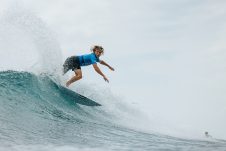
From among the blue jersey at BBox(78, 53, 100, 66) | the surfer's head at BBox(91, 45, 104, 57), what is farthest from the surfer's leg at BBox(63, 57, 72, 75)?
the surfer's head at BBox(91, 45, 104, 57)

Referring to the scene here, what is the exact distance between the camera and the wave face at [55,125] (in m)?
7.04

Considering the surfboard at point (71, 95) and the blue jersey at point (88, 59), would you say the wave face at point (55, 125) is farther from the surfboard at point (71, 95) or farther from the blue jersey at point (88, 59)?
the blue jersey at point (88, 59)

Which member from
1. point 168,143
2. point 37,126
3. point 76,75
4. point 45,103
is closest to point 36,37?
point 76,75

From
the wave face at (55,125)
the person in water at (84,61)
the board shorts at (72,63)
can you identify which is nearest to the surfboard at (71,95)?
the wave face at (55,125)

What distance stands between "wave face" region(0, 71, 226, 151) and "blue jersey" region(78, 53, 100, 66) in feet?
3.63

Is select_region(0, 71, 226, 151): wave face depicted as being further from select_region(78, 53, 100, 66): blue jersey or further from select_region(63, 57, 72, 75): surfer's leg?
select_region(78, 53, 100, 66): blue jersey

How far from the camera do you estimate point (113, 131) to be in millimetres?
9500

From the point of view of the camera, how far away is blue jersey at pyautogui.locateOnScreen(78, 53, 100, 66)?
12.5 m

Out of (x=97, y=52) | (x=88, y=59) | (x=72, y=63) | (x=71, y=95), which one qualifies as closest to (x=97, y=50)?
(x=97, y=52)

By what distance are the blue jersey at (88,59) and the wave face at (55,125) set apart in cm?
111

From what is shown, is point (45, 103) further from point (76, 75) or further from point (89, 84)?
point (89, 84)

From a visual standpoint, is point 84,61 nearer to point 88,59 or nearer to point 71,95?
point 88,59

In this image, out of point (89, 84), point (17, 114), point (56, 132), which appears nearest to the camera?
point (56, 132)

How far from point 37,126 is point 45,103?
Answer: 2.93 metres
